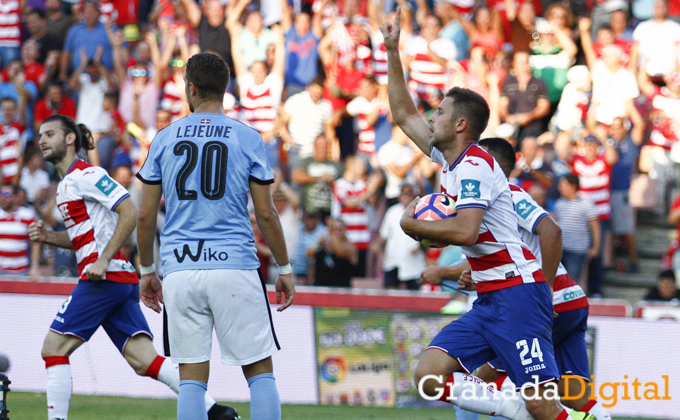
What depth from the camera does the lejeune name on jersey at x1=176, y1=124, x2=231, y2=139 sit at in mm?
4809

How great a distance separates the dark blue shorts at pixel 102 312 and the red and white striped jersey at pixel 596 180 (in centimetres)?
727

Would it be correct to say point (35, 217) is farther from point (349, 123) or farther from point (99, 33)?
point (349, 123)

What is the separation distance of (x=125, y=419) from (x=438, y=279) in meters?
3.75

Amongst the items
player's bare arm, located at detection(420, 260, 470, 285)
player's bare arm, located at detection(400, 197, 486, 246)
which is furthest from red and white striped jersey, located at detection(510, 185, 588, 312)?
player's bare arm, located at detection(400, 197, 486, 246)

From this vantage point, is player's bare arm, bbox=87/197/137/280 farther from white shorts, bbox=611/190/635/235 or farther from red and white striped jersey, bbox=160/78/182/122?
white shorts, bbox=611/190/635/235

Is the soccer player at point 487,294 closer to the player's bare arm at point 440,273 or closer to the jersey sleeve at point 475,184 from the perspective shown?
the jersey sleeve at point 475,184

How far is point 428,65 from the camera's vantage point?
13.4 metres

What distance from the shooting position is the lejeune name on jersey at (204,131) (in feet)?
15.8

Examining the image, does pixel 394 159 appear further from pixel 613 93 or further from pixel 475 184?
pixel 475 184

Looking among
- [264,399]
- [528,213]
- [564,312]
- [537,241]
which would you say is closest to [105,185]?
[264,399]

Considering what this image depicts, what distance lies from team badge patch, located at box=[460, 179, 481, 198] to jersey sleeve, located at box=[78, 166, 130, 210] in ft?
8.81

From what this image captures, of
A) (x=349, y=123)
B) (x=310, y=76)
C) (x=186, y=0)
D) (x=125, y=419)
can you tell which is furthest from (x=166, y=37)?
(x=125, y=419)

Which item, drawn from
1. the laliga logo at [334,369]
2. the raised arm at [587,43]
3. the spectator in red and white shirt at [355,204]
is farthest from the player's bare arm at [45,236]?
the raised arm at [587,43]

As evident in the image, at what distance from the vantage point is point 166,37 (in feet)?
47.8
